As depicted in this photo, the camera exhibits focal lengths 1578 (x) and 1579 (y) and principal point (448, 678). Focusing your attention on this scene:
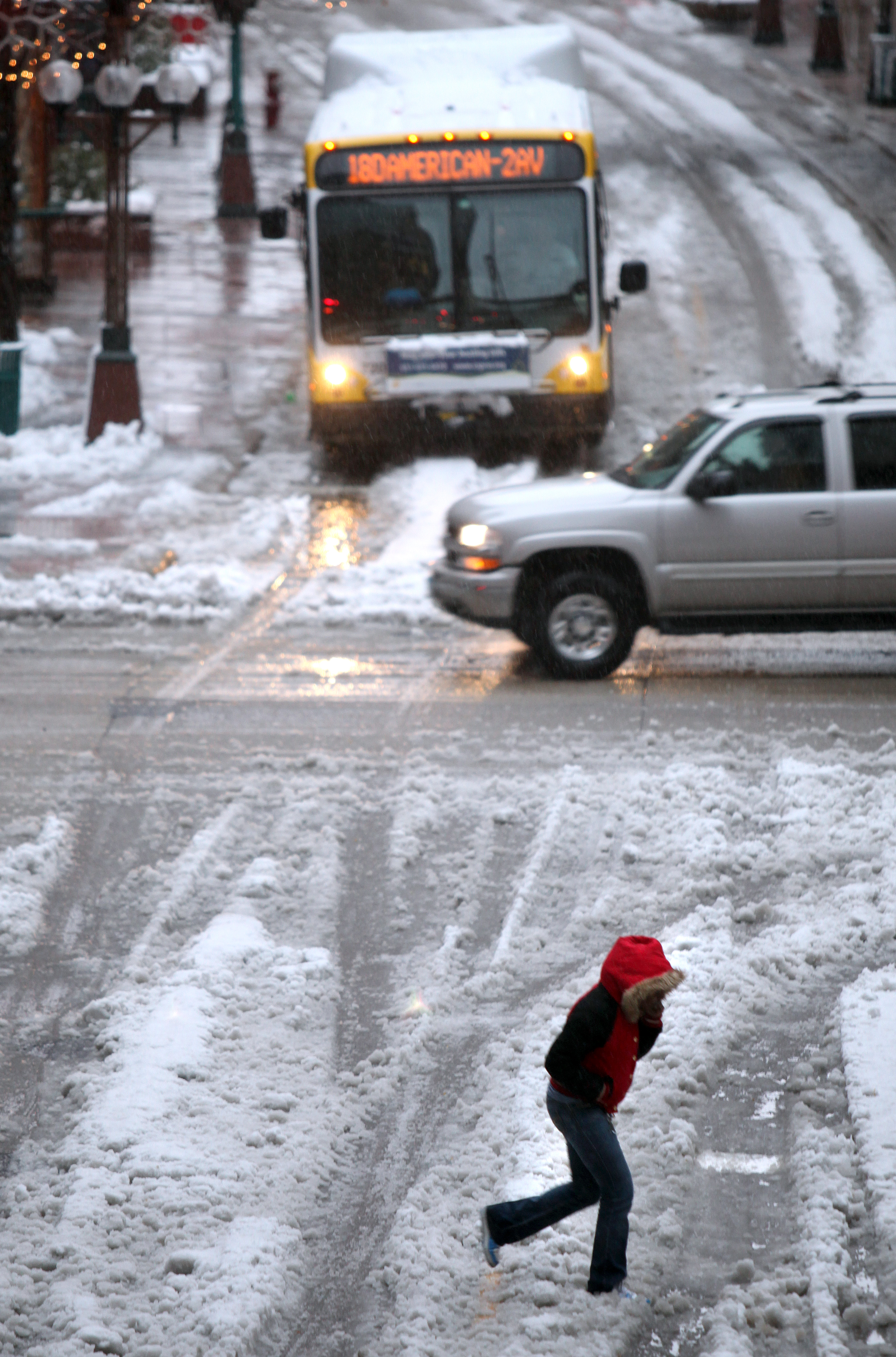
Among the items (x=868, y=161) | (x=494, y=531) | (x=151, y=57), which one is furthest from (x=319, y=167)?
(x=151, y=57)

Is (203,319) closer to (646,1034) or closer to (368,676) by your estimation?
(368,676)

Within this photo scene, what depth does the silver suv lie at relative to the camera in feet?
33.4

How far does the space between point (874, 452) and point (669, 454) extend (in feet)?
4.42

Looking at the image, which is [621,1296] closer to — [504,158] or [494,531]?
[494,531]

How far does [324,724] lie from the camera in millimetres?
9570

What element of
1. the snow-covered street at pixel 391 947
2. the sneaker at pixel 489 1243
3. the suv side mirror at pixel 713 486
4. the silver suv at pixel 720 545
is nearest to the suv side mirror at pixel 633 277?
the snow-covered street at pixel 391 947

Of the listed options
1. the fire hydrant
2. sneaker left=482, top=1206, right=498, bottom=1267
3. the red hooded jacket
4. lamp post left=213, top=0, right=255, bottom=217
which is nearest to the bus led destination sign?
the red hooded jacket

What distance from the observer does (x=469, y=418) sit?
15867 mm

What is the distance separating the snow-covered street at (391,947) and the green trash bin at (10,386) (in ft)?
7.14

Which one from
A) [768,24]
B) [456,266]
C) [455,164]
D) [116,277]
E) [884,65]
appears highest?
[768,24]

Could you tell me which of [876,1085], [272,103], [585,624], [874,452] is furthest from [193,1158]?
[272,103]

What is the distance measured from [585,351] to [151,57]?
20.8 m

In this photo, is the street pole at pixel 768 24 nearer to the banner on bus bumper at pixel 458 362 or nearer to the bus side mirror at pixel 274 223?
the bus side mirror at pixel 274 223

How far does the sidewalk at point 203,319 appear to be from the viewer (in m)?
18.6
